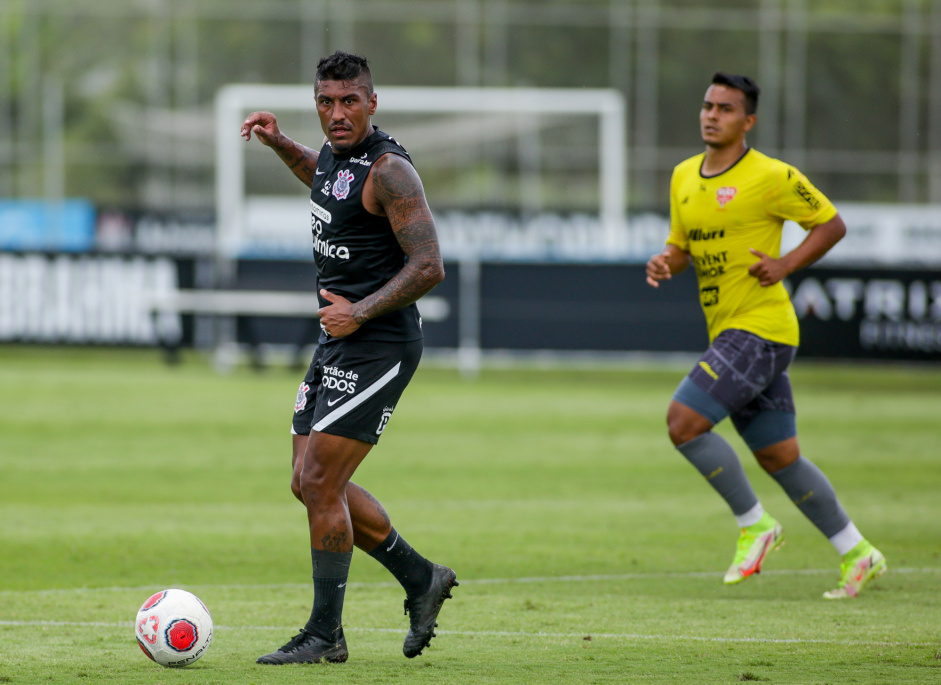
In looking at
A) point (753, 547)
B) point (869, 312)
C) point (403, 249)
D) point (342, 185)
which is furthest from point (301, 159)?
point (869, 312)

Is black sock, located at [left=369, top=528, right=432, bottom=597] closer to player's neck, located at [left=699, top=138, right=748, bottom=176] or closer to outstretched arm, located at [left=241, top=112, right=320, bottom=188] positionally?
outstretched arm, located at [left=241, top=112, right=320, bottom=188]

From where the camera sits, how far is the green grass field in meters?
5.18

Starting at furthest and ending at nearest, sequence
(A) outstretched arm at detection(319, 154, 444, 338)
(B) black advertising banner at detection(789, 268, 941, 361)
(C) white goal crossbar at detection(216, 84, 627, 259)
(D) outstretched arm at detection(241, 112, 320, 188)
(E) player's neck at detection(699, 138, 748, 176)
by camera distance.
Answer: (C) white goal crossbar at detection(216, 84, 627, 259)
(B) black advertising banner at detection(789, 268, 941, 361)
(E) player's neck at detection(699, 138, 748, 176)
(D) outstretched arm at detection(241, 112, 320, 188)
(A) outstretched arm at detection(319, 154, 444, 338)

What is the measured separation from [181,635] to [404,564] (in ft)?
3.04

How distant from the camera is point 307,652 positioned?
502cm

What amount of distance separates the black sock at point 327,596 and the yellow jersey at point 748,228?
2.56 meters

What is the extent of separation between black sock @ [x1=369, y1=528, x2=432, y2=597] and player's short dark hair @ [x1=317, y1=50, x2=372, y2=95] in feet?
5.88

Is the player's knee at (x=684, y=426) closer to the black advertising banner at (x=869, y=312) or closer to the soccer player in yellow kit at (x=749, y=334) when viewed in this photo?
the soccer player in yellow kit at (x=749, y=334)

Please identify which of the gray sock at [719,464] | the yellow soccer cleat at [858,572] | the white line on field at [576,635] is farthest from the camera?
the gray sock at [719,464]

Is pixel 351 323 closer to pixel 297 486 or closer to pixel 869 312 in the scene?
pixel 297 486

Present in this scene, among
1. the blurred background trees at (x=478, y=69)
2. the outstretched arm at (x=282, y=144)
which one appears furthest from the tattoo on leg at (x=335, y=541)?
the blurred background trees at (x=478, y=69)

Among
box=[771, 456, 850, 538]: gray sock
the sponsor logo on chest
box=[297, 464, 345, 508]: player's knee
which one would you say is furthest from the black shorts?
box=[771, 456, 850, 538]: gray sock

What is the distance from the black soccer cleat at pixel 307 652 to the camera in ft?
16.4

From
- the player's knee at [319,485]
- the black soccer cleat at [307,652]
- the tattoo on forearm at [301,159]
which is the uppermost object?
the tattoo on forearm at [301,159]
